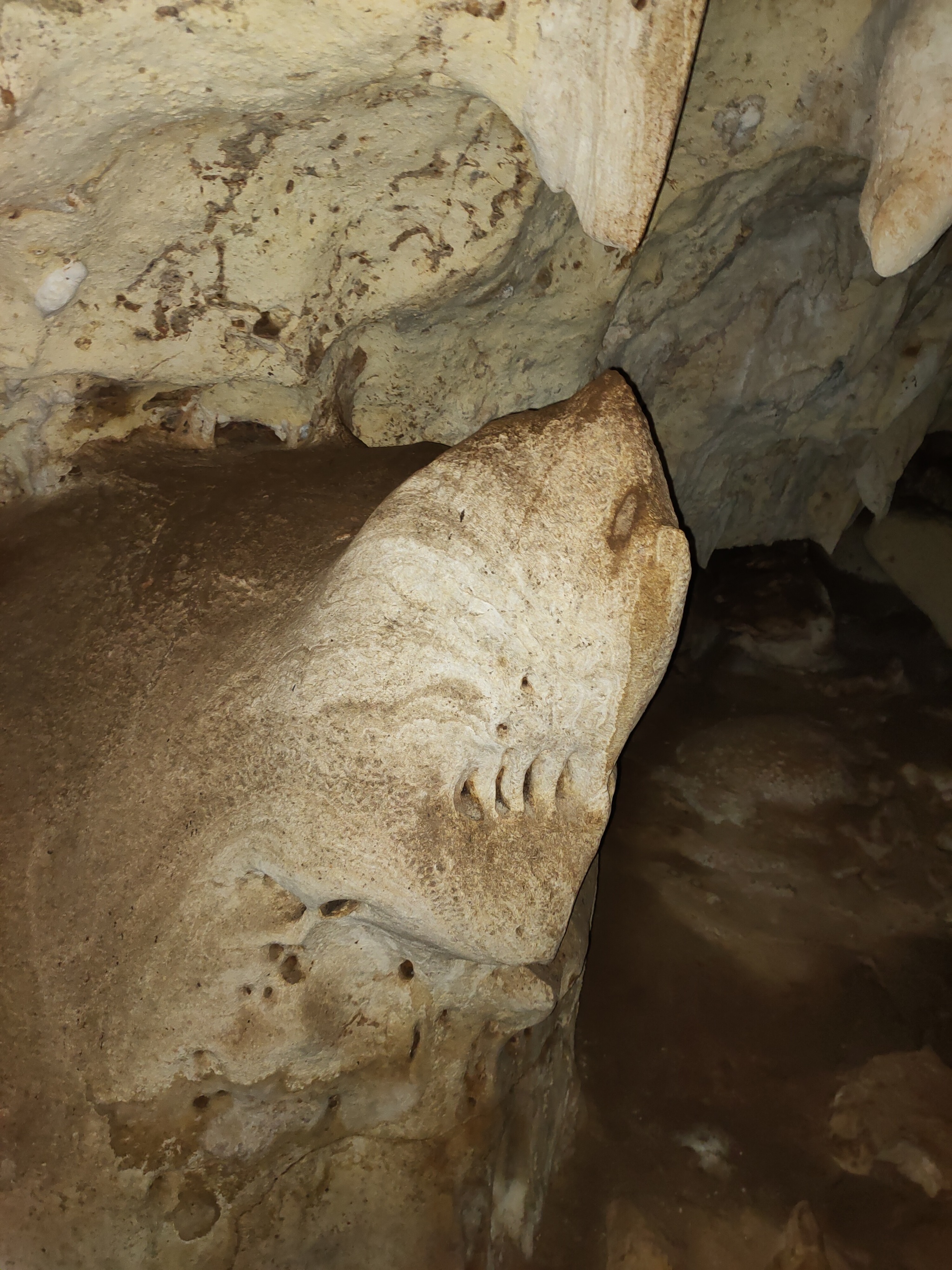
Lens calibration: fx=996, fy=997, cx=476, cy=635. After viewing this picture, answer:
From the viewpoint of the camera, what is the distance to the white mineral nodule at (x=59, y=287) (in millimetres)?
1584

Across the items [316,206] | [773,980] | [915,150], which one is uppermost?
[915,150]

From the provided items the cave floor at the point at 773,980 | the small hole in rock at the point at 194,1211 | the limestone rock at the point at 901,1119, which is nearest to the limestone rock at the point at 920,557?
the cave floor at the point at 773,980

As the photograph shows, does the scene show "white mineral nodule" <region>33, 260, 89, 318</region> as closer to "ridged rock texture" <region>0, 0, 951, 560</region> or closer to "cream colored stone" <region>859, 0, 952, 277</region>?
"ridged rock texture" <region>0, 0, 951, 560</region>

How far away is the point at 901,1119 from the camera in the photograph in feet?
7.22

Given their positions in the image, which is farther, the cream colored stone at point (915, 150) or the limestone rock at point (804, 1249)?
the limestone rock at point (804, 1249)

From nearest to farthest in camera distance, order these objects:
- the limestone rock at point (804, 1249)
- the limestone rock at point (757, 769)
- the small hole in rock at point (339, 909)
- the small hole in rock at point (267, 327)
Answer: the small hole in rock at point (339, 909), the small hole in rock at point (267, 327), the limestone rock at point (804, 1249), the limestone rock at point (757, 769)

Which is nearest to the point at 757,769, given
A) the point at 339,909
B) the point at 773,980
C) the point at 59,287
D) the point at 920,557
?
the point at 773,980

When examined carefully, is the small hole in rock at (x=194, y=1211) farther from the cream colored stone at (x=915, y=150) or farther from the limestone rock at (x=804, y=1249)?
the cream colored stone at (x=915, y=150)

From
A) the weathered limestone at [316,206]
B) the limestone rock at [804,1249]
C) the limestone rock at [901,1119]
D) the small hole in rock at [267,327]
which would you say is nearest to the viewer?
the weathered limestone at [316,206]

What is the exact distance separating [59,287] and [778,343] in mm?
1840

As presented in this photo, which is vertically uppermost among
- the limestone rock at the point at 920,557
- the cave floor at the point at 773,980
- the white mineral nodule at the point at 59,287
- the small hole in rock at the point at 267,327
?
the white mineral nodule at the point at 59,287

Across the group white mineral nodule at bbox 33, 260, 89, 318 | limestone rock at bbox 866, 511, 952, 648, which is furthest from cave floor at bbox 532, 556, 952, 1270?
white mineral nodule at bbox 33, 260, 89, 318

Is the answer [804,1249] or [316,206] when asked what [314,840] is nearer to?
[316,206]

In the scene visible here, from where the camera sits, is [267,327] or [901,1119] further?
[901,1119]
